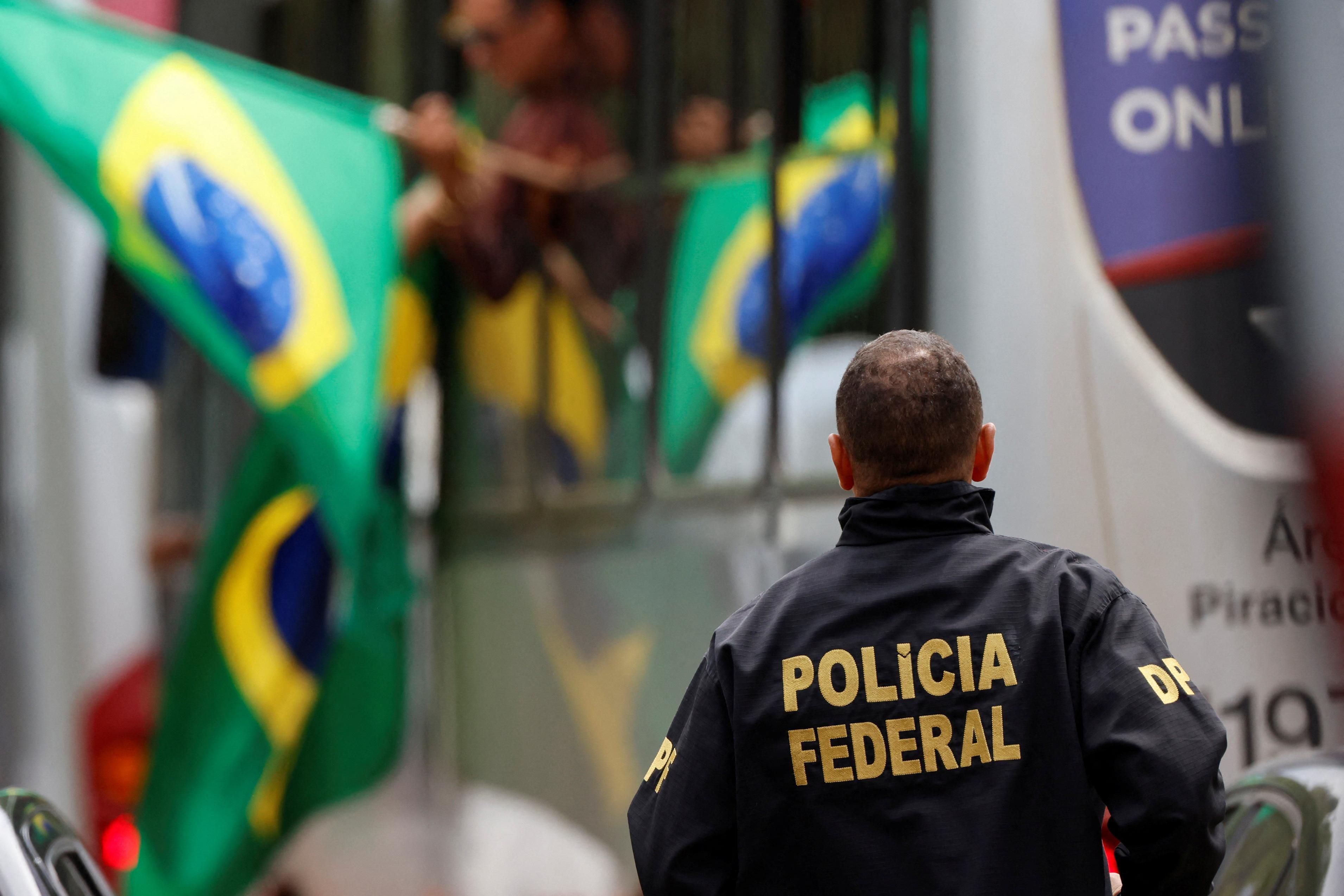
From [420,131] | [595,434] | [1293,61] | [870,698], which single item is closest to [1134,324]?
[1293,61]

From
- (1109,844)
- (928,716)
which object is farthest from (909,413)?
(1109,844)

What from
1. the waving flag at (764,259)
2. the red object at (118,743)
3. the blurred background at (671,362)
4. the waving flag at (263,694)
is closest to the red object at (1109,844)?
the blurred background at (671,362)

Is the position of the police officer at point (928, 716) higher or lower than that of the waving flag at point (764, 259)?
lower

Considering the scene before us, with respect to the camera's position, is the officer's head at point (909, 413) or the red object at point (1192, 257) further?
the red object at point (1192, 257)

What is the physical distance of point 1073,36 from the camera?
10.8ft

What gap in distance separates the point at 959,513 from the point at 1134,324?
5.15 feet

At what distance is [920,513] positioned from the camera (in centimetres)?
178

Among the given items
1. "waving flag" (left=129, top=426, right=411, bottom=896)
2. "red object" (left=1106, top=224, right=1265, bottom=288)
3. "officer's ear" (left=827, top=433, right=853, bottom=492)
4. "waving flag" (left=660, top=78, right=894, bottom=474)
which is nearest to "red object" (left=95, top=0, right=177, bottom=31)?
"waving flag" (left=129, top=426, right=411, bottom=896)

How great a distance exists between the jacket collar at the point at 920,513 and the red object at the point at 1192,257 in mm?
1536

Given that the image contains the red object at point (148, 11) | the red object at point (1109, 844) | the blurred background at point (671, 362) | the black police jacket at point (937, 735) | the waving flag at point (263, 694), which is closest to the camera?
the black police jacket at point (937, 735)

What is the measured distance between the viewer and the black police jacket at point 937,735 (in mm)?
1635

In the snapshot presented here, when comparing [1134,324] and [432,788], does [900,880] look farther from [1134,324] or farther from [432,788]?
[432,788]

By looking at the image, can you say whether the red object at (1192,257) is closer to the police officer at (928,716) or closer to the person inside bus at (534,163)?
the police officer at (928,716)

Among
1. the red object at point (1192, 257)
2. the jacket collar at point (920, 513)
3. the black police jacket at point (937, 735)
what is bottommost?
the black police jacket at point (937, 735)
